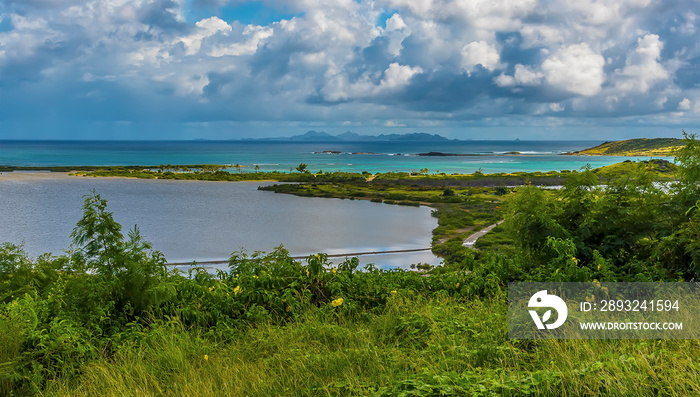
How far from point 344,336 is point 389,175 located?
64225 mm

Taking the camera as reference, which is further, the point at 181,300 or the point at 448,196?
the point at 448,196

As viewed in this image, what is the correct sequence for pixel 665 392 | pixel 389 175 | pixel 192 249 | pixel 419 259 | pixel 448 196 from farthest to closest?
pixel 389 175 < pixel 448 196 < pixel 192 249 < pixel 419 259 < pixel 665 392

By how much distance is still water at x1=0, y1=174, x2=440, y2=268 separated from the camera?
886 inches

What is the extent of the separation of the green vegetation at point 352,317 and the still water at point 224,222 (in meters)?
7.79

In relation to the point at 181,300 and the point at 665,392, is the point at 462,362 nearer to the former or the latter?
the point at 665,392

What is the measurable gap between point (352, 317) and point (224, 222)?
27314mm

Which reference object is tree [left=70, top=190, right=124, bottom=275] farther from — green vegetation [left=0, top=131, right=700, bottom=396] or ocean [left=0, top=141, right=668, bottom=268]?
ocean [left=0, top=141, right=668, bottom=268]

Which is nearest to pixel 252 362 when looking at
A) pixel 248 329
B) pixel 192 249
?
pixel 248 329

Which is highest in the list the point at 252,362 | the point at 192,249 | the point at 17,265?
the point at 17,265

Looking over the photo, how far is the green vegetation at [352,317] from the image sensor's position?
330cm

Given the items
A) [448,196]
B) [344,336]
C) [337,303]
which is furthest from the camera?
[448,196]

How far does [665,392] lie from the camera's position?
2.89 m

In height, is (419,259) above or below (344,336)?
below

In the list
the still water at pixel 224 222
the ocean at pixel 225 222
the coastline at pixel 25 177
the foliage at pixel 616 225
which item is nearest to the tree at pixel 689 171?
the foliage at pixel 616 225
